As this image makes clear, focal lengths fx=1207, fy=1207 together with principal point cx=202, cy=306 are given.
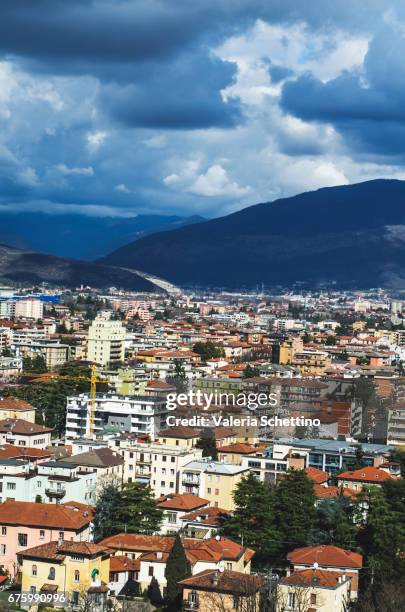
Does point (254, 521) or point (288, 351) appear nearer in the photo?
point (254, 521)

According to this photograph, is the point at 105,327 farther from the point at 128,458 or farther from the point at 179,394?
the point at 128,458

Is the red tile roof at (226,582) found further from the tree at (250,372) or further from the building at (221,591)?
the tree at (250,372)

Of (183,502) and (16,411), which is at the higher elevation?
(16,411)

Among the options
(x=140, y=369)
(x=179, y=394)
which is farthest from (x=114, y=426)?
(x=140, y=369)

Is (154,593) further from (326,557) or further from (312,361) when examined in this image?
(312,361)

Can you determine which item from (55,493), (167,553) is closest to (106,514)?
(55,493)
